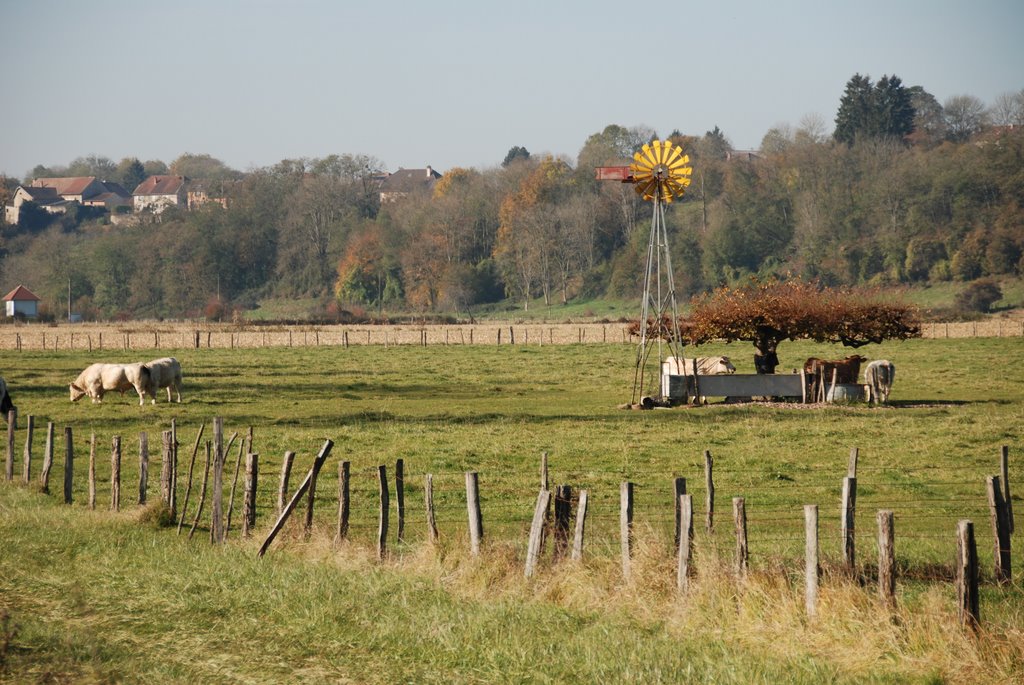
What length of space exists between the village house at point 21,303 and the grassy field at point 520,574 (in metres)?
92.1

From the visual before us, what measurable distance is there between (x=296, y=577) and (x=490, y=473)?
28.3 feet

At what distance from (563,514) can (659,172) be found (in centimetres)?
2219

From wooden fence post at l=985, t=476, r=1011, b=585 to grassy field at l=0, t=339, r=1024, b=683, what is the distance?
0.21 metres

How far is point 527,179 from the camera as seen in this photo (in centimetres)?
13650

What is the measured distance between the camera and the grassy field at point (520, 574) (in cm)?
Answer: 947

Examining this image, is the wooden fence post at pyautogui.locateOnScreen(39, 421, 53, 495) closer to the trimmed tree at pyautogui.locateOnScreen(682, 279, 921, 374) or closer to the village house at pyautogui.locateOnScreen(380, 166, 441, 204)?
the trimmed tree at pyautogui.locateOnScreen(682, 279, 921, 374)

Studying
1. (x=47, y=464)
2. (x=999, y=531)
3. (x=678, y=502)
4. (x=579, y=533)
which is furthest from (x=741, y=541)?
(x=47, y=464)

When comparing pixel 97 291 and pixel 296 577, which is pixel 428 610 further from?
pixel 97 291

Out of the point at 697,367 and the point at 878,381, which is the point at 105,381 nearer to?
the point at 697,367

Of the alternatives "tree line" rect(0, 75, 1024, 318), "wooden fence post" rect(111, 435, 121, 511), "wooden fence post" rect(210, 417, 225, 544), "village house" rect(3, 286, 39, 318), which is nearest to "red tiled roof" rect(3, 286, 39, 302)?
"village house" rect(3, 286, 39, 318)

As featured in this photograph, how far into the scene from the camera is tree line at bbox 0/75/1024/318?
109 meters

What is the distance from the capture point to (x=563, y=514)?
12.9 metres

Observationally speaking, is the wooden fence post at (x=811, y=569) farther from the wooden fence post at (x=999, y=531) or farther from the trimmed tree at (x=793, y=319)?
the trimmed tree at (x=793, y=319)

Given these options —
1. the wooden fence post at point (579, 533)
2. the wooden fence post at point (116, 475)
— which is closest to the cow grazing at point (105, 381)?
the wooden fence post at point (116, 475)
